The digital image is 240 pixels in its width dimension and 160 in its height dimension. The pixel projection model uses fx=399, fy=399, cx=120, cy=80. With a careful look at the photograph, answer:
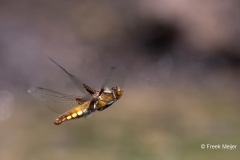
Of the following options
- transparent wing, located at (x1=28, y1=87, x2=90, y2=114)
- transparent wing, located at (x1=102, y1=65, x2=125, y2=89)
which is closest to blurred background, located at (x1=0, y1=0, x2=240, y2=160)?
transparent wing, located at (x1=28, y1=87, x2=90, y2=114)

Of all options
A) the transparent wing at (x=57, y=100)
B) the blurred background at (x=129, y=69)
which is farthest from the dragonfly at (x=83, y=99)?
the blurred background at (x=129, y=69)

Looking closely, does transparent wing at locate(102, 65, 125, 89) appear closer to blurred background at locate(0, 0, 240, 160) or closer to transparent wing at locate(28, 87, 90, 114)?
transparent wing at locate(28, 87, 90, 114)

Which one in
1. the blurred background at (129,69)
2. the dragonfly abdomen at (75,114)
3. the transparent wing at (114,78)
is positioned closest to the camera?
the transparent wing at (114,78)

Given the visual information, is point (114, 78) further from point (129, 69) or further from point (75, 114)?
point (129, 69)

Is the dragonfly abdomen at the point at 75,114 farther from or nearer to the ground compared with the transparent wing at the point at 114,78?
nearer to the ground

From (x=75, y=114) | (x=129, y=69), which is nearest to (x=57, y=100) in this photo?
(x=75, y=114)

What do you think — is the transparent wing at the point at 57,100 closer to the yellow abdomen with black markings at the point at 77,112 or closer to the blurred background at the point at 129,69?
the yellow abdomen with black markings at the point at 77,112

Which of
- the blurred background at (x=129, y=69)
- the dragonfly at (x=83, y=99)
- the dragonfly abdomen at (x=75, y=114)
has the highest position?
the blurred background at (x=129, y=69)
